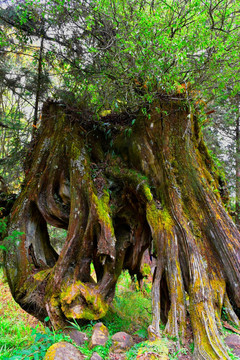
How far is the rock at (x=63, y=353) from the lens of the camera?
212cm

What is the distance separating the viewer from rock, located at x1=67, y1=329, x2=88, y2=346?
280 cm

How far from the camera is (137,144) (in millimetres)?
4555

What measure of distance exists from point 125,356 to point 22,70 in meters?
6.79

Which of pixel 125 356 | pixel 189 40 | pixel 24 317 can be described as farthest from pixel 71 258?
pixel 24 317

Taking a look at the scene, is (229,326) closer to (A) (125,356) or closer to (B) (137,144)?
(A) (125,356)

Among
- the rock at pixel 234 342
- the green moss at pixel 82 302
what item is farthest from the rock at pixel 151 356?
the green moss at pixel 82 302

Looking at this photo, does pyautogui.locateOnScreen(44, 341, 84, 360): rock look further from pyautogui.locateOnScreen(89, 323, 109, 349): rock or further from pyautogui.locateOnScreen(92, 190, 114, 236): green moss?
pyautogui.locateOnScreen(92, 190, 114, 236): green moss

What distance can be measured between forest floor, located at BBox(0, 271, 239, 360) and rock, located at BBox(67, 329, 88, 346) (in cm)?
6

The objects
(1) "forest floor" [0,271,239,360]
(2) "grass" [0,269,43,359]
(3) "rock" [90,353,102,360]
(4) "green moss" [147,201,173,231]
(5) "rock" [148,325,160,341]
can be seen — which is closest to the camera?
(3) "rock" [90,353,102,360]

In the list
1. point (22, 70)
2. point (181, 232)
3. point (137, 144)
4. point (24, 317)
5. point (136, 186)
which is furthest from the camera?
point (24, 317)

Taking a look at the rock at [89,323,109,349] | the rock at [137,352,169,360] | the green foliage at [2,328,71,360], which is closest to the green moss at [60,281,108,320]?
the rock at [89,323,109,349]

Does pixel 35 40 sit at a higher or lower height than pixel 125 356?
higher

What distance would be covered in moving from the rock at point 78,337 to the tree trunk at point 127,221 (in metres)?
0.23

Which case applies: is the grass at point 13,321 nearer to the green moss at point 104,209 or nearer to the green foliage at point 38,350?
the green foliage at point 38,350
